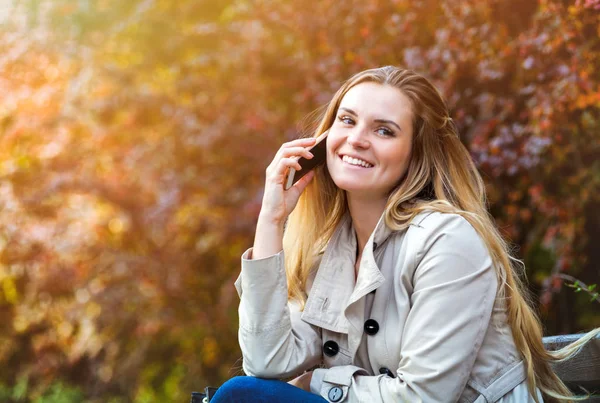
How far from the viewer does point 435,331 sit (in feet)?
6.19

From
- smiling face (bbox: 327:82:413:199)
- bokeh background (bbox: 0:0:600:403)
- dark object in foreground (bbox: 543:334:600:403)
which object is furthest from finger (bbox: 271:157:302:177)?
bokeh background (bbox: 0:0:600:403)

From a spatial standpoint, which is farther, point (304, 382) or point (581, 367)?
point (581, 367)

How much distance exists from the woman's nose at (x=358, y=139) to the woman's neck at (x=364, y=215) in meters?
0.20

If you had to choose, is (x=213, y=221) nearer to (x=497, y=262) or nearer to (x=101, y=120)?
(x=101, y=120)

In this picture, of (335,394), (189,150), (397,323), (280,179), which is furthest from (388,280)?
(189,150)

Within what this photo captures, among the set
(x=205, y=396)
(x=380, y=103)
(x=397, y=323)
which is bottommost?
(x=205, y=396)

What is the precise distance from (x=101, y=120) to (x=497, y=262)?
413 centimetres

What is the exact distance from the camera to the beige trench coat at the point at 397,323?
1.89m

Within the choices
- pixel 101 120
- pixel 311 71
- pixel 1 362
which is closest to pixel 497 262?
pixel 311 71

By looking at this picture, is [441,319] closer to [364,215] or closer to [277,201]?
[364,215]

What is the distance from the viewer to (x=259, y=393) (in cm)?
201

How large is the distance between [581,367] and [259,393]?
1.03m

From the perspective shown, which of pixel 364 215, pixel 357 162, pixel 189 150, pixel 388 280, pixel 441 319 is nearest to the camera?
pixel 441 319

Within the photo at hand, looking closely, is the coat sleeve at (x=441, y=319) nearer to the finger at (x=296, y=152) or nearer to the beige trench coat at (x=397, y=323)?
the beige trench coat at (x=397, y=323)
